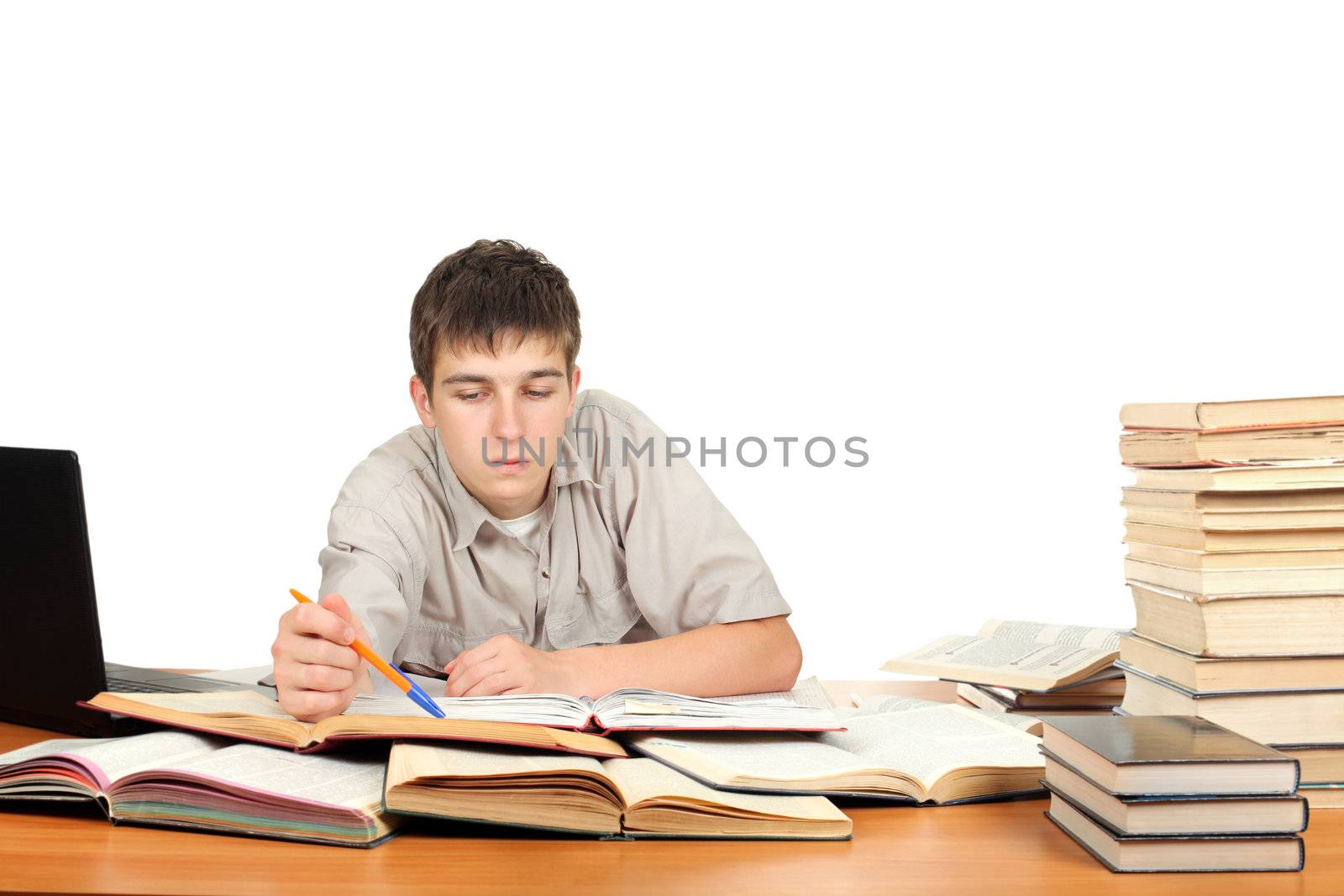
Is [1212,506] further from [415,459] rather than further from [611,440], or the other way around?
[415,459]

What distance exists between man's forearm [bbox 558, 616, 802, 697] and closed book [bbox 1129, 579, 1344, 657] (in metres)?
0.62

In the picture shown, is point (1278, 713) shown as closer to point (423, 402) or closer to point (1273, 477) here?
point (1273, 477)

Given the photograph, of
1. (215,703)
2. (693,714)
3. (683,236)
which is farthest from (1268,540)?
(683,236)

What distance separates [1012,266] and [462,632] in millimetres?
2178

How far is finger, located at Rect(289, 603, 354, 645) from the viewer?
1.11 metres

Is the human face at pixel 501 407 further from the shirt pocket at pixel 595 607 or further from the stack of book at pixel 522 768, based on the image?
the stack of book at pixel 522 768

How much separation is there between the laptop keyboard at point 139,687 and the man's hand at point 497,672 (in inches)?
13.5

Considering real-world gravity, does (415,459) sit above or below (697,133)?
below

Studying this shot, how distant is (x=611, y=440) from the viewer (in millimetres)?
1821

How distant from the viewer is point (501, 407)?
1.60 metres

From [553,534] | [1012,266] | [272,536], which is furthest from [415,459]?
[1012,266]

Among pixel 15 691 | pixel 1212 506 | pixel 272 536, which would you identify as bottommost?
pixel 272 536

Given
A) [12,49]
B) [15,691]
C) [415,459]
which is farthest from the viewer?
[12,49]

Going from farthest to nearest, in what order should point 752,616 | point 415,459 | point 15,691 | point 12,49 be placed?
point 12,49, point 415,459, point 752,616, point 15,691
